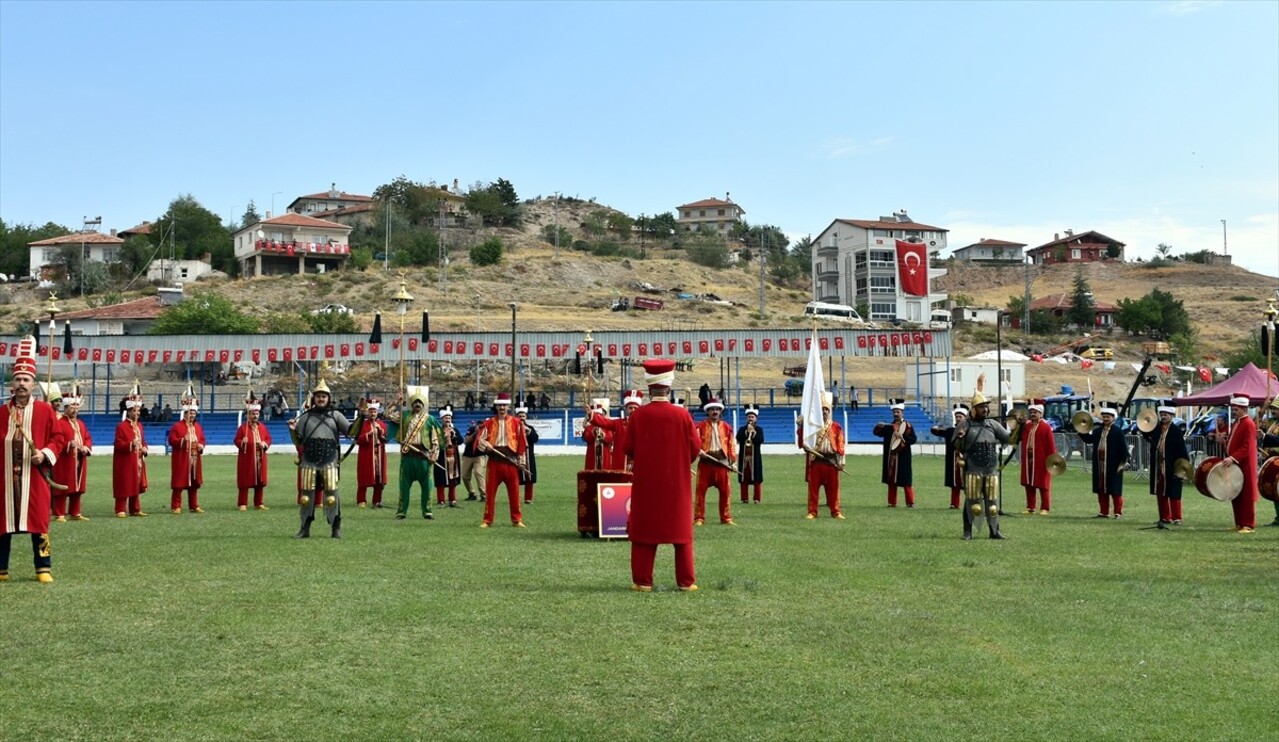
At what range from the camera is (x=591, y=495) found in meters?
17.7

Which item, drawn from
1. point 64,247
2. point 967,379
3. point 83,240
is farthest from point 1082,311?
point 64,247

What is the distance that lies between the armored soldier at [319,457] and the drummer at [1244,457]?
1148 cm

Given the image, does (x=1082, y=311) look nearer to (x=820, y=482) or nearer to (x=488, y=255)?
(x=488, y=255)

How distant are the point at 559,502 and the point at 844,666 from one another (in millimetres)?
16749

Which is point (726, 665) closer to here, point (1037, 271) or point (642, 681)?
point (642, 681)

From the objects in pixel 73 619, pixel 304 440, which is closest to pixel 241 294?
pixel 304 440

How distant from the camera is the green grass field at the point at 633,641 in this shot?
297 inches

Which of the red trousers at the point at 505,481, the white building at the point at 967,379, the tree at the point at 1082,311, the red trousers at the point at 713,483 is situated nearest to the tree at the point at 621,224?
the tree at the point at 1082,311

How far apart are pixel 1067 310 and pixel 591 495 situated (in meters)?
104

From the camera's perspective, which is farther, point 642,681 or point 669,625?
point 669,625

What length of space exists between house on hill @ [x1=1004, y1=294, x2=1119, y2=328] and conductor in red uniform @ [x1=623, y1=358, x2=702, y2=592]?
106661mm

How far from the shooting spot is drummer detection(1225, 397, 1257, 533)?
18.2m

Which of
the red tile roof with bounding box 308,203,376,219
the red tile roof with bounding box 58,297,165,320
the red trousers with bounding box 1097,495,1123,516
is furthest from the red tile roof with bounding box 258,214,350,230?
the red trousers with bounding box 1097,495,1123,516

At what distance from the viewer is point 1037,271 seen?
471ft
